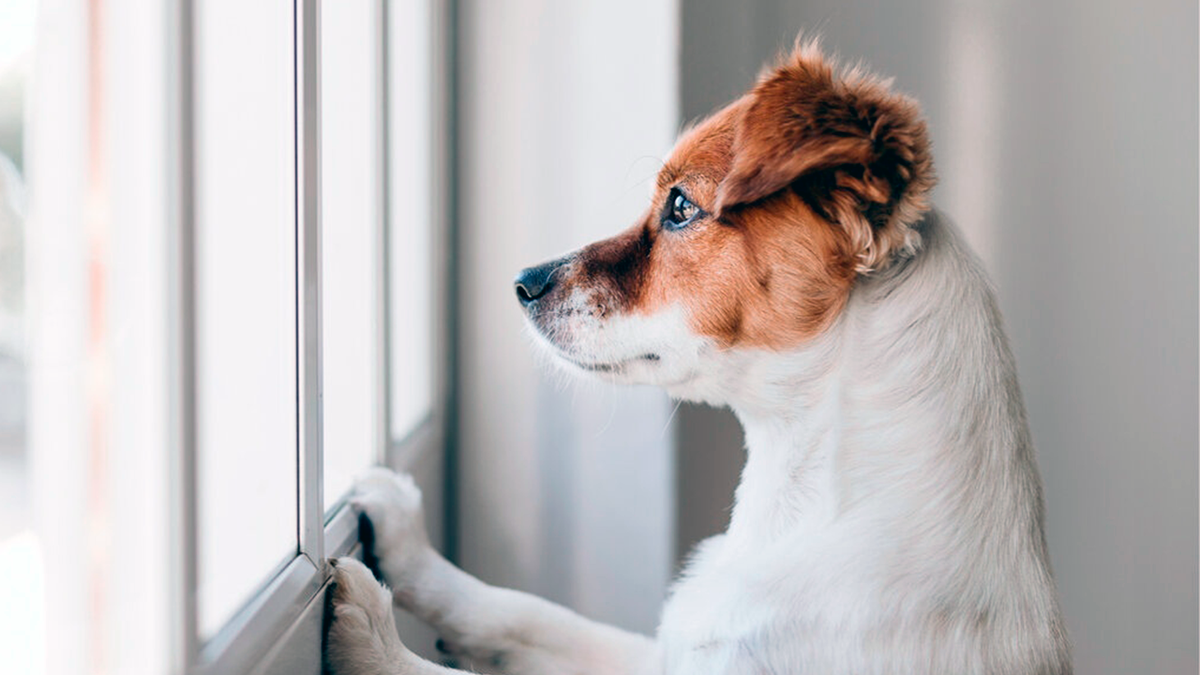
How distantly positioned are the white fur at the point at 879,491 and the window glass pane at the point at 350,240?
9.7 inches

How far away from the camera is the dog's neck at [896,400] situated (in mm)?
1031

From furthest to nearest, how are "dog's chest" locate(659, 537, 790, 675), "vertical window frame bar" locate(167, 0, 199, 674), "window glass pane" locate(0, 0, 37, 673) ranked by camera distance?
"dog's chest" locate(659, 537, 790, 675)
"vertical window frame bar" locate(167, 0, 199, 674)
"window glass pane" locate(0, 0, 37, 673)

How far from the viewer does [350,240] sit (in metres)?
1.16

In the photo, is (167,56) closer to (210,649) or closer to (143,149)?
(143,149)

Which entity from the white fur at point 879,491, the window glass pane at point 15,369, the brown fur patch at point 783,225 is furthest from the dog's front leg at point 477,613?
the window glass pane at point 15,369

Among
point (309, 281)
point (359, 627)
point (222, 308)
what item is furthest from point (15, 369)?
point (359, 627)

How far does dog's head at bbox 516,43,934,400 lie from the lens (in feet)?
3.33

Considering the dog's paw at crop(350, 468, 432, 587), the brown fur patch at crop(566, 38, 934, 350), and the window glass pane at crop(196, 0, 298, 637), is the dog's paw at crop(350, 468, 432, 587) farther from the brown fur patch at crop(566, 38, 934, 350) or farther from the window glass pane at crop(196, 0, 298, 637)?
the brown fur patch at crop(566, 38, 934, 350)

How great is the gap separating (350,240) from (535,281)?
0.75 ft

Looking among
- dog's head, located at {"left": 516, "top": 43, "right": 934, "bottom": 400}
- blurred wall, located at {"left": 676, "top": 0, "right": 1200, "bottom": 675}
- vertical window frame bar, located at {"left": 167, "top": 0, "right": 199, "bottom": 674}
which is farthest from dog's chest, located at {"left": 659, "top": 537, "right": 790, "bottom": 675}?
vertical window frame bar, located at {"left": 167, "top": 0, "right": 199, "bottom": 674}

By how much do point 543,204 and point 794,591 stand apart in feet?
1.78

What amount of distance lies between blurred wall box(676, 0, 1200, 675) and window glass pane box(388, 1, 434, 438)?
1.06 ft

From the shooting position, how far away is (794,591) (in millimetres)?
1021

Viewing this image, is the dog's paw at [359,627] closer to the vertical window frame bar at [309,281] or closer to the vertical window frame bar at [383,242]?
the vertical window frame bar at [309,281]
